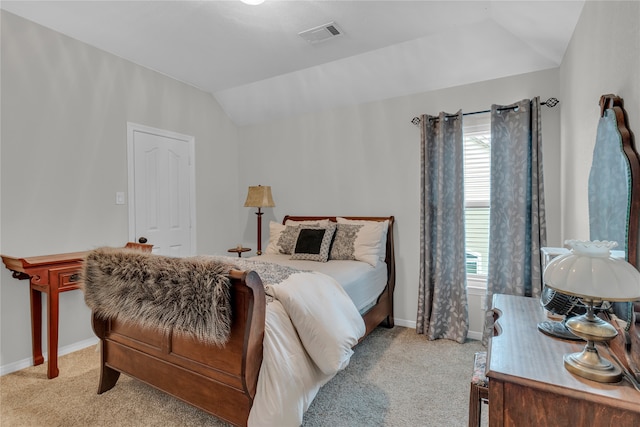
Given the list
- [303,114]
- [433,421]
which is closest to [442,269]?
[433,421]

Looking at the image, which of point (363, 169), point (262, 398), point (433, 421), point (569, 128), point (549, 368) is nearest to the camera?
point (549, 368)

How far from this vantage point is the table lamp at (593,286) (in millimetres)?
877

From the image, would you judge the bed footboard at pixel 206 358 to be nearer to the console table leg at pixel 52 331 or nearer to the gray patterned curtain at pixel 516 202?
the console table leg at pixel 52 331

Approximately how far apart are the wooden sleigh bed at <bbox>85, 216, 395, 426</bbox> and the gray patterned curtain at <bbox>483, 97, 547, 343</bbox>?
6.64 ft

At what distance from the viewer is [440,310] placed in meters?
3.02

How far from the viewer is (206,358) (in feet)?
5.39

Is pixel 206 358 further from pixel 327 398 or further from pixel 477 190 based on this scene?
pixel 477 190

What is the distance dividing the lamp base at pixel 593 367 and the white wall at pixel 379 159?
81.1 inches

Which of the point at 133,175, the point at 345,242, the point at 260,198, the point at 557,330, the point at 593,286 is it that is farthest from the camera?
the point at 260,198

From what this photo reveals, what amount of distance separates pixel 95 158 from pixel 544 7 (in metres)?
3.61

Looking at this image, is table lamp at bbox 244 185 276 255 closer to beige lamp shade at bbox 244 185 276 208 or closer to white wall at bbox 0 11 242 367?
beige lamp shade at bbox 244 185 276 208

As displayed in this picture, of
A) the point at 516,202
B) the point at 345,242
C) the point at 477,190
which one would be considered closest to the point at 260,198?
the point at 345,242

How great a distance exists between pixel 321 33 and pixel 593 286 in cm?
255

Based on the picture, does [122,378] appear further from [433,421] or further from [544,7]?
[544,7]
